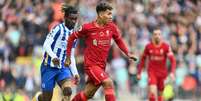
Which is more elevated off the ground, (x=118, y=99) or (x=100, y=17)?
(x=100, y=17)

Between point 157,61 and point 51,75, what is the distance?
5057 mm

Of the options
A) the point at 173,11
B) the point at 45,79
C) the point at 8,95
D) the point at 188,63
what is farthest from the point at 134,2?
the point at 45,79

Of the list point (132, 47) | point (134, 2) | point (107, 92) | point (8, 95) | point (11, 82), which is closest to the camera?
point (107, 92)

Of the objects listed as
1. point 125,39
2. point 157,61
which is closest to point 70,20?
point 157,61

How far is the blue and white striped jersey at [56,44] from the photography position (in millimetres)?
16781

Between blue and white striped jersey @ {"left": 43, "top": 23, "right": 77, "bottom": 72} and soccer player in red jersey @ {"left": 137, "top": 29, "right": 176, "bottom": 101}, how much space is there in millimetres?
4487

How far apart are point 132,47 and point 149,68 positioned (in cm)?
621

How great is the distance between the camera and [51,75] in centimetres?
1714

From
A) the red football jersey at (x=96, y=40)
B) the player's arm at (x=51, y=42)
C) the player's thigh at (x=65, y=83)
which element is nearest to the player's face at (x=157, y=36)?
the red football jersey at (x=96, y=40)

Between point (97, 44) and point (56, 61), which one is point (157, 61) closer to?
point (97, 44)

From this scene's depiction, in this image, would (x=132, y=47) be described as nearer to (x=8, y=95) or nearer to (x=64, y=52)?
(x=8, y=95)

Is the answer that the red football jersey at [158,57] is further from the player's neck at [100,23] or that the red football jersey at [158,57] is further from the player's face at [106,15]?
the player's face at [106,15]

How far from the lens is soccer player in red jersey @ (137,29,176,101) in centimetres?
2134

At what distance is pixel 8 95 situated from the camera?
2144cm
